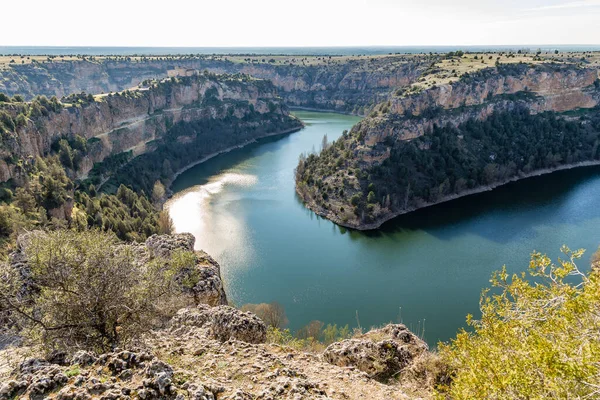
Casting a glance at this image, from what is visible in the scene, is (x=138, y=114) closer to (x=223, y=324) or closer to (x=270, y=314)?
(x=270, y=314)

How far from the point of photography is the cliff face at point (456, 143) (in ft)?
179

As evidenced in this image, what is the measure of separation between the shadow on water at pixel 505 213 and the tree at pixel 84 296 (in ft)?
123

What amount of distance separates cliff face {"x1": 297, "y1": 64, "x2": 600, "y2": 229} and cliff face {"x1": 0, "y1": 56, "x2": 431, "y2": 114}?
22625 mm

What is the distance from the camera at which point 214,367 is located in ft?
33.0

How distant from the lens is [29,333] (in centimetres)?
1015

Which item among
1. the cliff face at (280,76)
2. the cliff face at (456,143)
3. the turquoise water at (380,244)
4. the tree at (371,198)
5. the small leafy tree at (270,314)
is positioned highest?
the cliff face at (280,76)

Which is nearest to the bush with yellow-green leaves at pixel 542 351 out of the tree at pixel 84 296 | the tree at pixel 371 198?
the tree at pixel 84 296

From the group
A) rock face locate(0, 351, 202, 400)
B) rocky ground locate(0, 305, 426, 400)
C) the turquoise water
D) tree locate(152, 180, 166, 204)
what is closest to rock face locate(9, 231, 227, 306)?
rocky ground locate(0, 305, 426, 400)

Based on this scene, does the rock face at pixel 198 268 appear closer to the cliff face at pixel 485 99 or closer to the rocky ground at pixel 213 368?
the rocky ground at pixel 213 368

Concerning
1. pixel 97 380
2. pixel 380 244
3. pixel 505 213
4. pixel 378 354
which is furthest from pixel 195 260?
pixel 505 213

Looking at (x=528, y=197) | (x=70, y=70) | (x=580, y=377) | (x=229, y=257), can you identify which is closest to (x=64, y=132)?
(x=229, y=257)

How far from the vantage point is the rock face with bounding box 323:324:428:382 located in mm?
12711

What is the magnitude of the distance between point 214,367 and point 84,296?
444cm

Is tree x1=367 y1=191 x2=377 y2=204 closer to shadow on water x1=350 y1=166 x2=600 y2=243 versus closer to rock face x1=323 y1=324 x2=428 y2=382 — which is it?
shadow on water x1=350 y1=166 x2=600 y2=243
